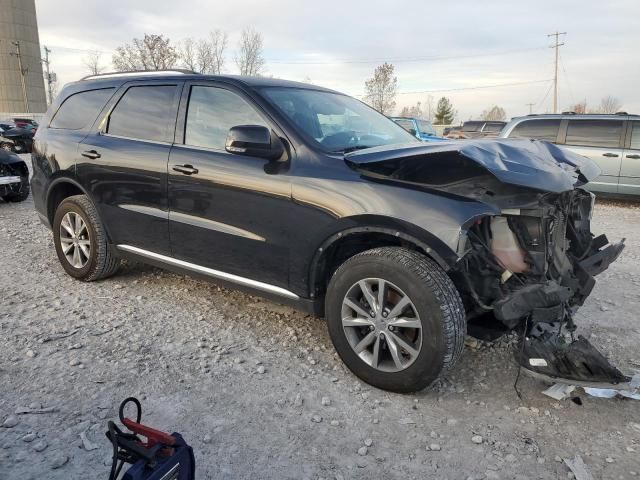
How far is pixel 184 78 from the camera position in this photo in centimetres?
392

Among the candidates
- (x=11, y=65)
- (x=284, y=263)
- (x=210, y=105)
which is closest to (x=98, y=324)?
(x=284, y=263)

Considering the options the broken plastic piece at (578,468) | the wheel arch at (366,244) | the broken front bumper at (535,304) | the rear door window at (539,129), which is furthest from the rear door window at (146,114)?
Answer: the rear door window at (539,129)

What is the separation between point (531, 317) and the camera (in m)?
2.82

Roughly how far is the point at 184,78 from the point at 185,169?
0.78 metres

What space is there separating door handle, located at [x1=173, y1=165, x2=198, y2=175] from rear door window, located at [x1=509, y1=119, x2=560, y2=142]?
851cm

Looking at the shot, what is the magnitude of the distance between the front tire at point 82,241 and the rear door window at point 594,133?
366 inches

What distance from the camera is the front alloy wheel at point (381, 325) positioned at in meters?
2.84

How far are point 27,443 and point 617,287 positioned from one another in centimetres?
499

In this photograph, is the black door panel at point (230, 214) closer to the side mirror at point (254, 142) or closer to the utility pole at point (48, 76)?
the side mirror at point (254, 142)

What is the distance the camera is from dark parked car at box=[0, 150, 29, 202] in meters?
8.59

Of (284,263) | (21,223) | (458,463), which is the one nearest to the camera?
(458,463)

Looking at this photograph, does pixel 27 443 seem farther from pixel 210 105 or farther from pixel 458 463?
pixel 210 105

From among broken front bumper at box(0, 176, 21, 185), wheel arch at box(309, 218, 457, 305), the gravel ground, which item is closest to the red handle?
the gravel ground

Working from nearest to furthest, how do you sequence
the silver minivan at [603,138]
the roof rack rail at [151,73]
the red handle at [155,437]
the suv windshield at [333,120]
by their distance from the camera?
the red handle at [155,437] → the suv windshield at [333,120] → the roof rack rail at [151,73] → the silver minivan at [603,138]
